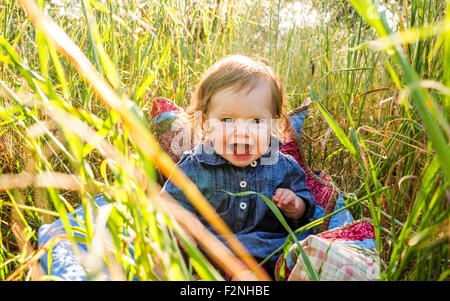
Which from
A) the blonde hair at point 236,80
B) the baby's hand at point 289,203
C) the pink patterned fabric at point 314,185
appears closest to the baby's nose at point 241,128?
the blonde hair at point 236,80

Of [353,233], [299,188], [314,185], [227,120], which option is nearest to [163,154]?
[353,233]

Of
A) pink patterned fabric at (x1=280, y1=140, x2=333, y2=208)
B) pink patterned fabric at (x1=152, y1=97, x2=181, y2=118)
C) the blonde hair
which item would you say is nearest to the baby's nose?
the blonde hair

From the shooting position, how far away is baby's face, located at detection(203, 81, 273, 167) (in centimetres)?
129

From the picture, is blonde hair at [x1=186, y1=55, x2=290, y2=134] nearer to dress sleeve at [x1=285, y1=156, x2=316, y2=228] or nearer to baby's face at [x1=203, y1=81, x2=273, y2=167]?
baby's face at [x1=203, y1=81, x2=273, y2=167]

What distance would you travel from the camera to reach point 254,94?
1.34 metres

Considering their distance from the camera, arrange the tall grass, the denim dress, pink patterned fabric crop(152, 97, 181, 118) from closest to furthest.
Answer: the tall grass → the denim dress → pink patterned fabric crop(152, 97, 181, 118)

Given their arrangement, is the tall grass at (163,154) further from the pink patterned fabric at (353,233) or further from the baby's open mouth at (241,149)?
the baby's open mouth at (241,149)

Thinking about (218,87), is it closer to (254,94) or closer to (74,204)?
(254,94)

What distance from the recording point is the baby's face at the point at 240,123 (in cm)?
129

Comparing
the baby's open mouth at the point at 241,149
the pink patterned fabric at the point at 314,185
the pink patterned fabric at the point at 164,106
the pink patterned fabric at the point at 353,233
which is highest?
the pink patterned fabric at the point at 164,106

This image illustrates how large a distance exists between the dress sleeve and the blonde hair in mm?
226

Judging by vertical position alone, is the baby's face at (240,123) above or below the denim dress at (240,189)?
above

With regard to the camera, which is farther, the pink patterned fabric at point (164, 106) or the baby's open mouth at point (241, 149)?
the pink patterned fabric at point (164, 106)

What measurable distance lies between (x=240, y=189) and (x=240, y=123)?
0.26 m
